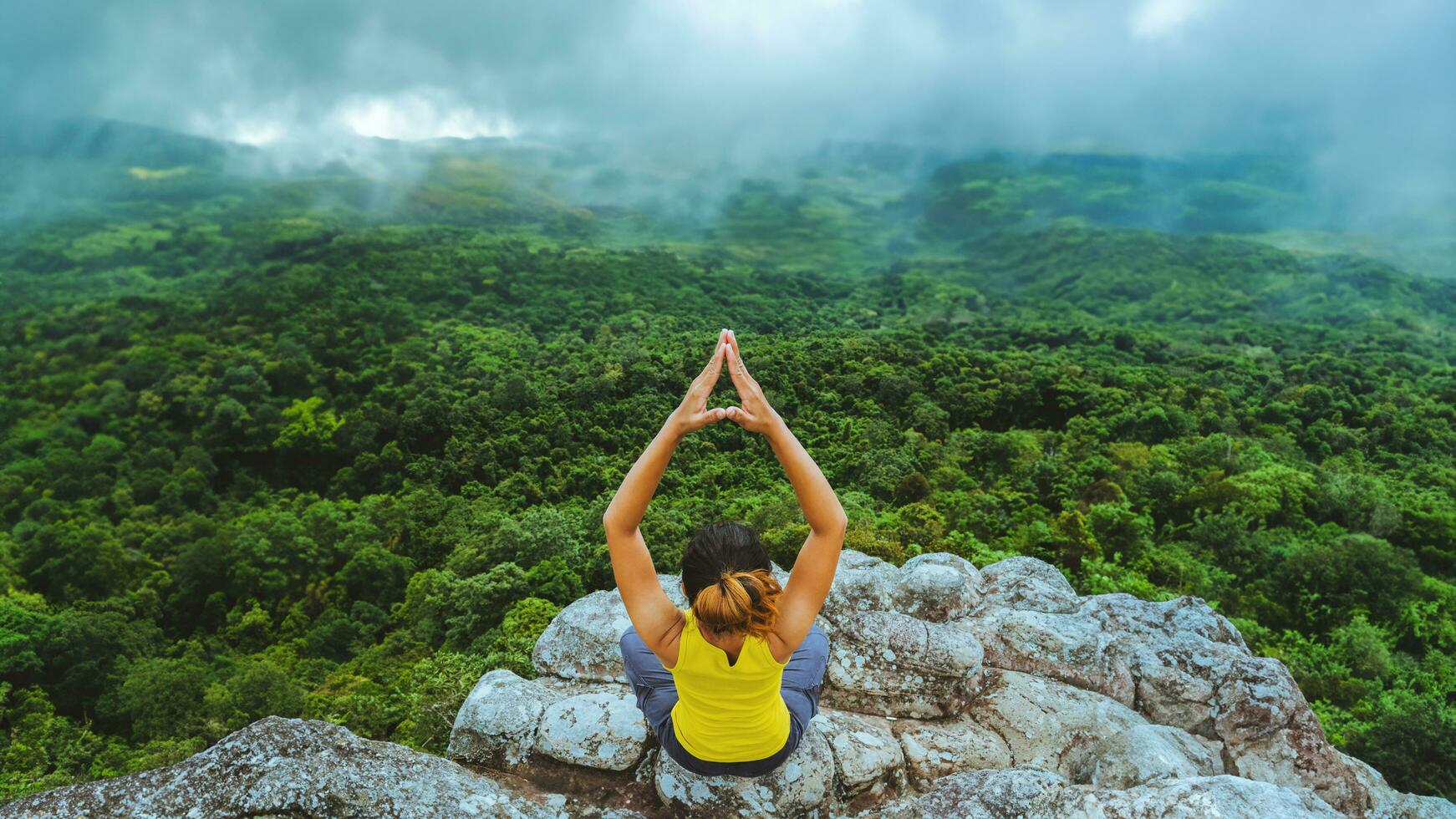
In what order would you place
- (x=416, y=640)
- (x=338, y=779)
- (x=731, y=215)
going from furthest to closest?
1. (x=731, y=215)
2. (x=416, y=640)
3. (x=338, y=779)

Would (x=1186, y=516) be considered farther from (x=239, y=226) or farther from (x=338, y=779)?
(x=239, y=226)

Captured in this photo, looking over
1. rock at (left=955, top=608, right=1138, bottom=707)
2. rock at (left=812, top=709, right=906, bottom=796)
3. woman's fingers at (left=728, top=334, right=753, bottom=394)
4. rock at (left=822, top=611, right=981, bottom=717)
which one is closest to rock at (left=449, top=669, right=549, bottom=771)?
rock at (left=812, top=709, right=906, bottom=796)

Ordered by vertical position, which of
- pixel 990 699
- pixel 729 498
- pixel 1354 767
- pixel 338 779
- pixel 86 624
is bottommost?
pixel 86 624

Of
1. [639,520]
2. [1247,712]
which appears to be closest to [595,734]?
[639,520]

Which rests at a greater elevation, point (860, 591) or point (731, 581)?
point (731, 581)

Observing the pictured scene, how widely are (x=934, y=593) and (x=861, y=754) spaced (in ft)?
11.9

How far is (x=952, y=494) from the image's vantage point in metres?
28.4

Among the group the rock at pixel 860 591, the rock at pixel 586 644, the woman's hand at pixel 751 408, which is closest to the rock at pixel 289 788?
the rock at pixel 586 644

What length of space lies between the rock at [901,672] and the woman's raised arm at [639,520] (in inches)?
126

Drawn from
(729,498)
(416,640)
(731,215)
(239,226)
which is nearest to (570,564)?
(416,640)

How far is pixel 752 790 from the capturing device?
15.5ft

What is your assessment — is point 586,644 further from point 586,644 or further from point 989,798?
point 989,798

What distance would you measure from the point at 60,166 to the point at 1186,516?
183555 millimetres

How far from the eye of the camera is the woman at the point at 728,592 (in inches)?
143
